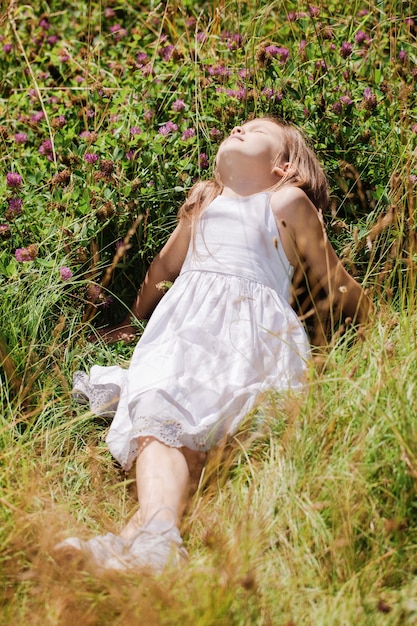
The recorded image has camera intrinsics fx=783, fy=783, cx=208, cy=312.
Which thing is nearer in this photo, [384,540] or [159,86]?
[384,540]

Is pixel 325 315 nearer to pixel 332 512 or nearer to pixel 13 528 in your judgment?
pixel 332 512

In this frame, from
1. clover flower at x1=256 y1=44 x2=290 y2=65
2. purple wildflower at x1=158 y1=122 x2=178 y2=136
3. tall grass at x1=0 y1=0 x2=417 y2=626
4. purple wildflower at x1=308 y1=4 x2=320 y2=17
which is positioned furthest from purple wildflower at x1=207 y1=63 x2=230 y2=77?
purple wildflower at x1=308 y1=4 x2=320 y2=17

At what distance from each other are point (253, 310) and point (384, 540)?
883 millimetres

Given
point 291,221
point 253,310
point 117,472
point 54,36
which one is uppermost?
point 54,36

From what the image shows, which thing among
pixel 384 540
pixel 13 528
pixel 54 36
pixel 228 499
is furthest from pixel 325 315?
pixel 54 36

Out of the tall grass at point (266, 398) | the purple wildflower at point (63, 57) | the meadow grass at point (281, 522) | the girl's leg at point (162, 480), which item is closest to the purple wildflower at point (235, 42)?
the tall grass at point (266, 398)

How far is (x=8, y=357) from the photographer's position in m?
2.45

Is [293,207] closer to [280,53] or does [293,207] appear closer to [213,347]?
[213,347]

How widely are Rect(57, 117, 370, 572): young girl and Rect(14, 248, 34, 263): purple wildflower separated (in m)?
0.42

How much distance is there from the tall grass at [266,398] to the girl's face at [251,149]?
0.27 m

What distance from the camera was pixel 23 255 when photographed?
8.45 feet

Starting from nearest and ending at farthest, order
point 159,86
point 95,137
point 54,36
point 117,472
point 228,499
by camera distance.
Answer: point 228,499, point 117,472, point 95,137, point 159,86, point 54,36

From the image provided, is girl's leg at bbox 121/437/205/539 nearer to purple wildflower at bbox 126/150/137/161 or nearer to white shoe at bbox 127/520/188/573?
white shoe at bbox 127/520/188/573

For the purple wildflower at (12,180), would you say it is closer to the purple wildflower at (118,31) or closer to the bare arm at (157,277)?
the bare arm at (157,277)
